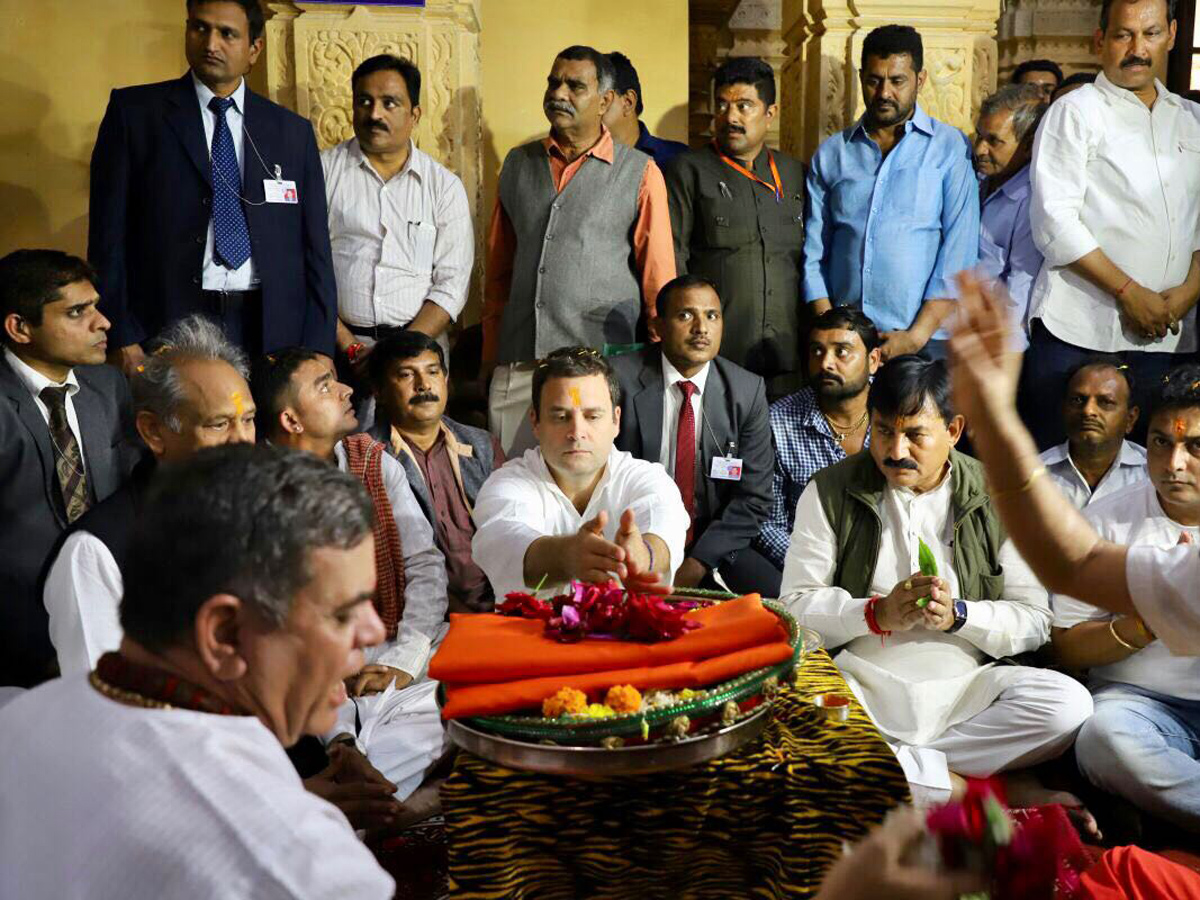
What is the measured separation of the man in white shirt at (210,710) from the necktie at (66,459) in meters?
2.28

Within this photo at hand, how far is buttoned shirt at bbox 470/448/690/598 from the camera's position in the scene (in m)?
3.03

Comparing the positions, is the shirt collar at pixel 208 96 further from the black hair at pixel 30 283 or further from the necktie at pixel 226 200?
the black hair at pixel 30 283

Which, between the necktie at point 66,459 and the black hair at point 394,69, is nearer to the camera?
the necktie at point 66,459

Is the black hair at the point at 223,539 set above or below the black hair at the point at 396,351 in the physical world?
above

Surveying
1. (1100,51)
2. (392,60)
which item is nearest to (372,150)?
(392,60)

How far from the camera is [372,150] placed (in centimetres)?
482

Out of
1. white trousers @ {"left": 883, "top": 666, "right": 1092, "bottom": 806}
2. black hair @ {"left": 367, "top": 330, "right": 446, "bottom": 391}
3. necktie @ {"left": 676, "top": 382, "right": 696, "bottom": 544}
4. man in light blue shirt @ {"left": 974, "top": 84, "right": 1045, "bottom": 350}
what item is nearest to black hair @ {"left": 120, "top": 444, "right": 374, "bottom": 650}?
white trousers @ {"left": 883, "top": 666, "right": 1092, "bottom": 806}

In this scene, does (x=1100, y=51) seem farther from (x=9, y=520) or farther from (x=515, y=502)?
(x=9, y=520)

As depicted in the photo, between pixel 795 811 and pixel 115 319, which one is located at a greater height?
pixel 115 319

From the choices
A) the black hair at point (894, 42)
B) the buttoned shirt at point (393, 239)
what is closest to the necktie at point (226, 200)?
the buttoned shirt at point (393, 239)

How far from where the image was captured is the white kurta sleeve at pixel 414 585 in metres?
3.51

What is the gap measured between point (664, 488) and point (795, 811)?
140 centimetres

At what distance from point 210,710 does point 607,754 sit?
75 cm

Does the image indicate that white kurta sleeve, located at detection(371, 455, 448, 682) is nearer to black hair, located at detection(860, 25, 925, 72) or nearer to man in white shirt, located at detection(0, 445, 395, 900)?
man in white shirt, located at detection(0, 445, 395, 900)
